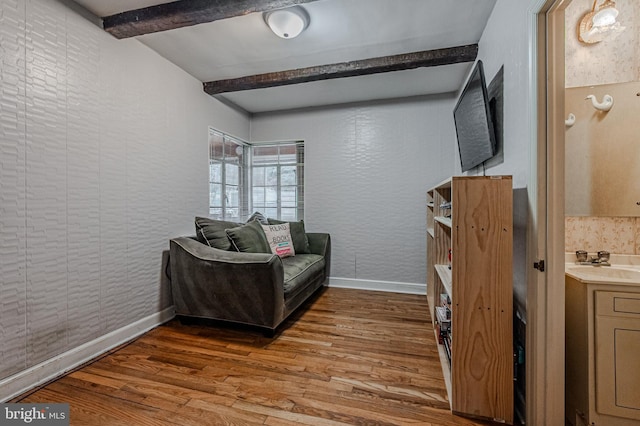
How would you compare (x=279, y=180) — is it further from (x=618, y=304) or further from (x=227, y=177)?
(x=618, y=304)

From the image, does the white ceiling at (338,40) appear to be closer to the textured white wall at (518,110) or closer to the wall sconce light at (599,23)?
the textured white wall at (518,110)

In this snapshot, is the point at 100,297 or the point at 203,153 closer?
the point at 100,297

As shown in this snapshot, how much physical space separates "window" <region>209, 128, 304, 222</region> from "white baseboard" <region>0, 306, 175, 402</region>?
1.61 meters

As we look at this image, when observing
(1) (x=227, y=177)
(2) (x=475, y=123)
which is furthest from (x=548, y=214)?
(1) (x=227, y=177)

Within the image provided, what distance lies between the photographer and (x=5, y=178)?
1.51 m

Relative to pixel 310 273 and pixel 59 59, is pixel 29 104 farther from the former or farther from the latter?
pixel 310 273

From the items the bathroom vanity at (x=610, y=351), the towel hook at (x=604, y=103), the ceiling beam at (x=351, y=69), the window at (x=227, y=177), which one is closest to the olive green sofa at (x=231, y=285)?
the window at (x=227, y=177)

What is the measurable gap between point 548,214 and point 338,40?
6.39 feet

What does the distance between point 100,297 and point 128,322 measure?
1.11ft

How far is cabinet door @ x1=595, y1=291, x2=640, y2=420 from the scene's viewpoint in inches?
46.5

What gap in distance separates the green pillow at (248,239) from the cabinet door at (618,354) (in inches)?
93.2

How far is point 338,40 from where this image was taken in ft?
7.43

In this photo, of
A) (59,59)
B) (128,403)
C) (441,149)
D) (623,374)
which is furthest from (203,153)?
(623,374)

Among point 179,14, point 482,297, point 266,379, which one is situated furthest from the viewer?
point 179,14
